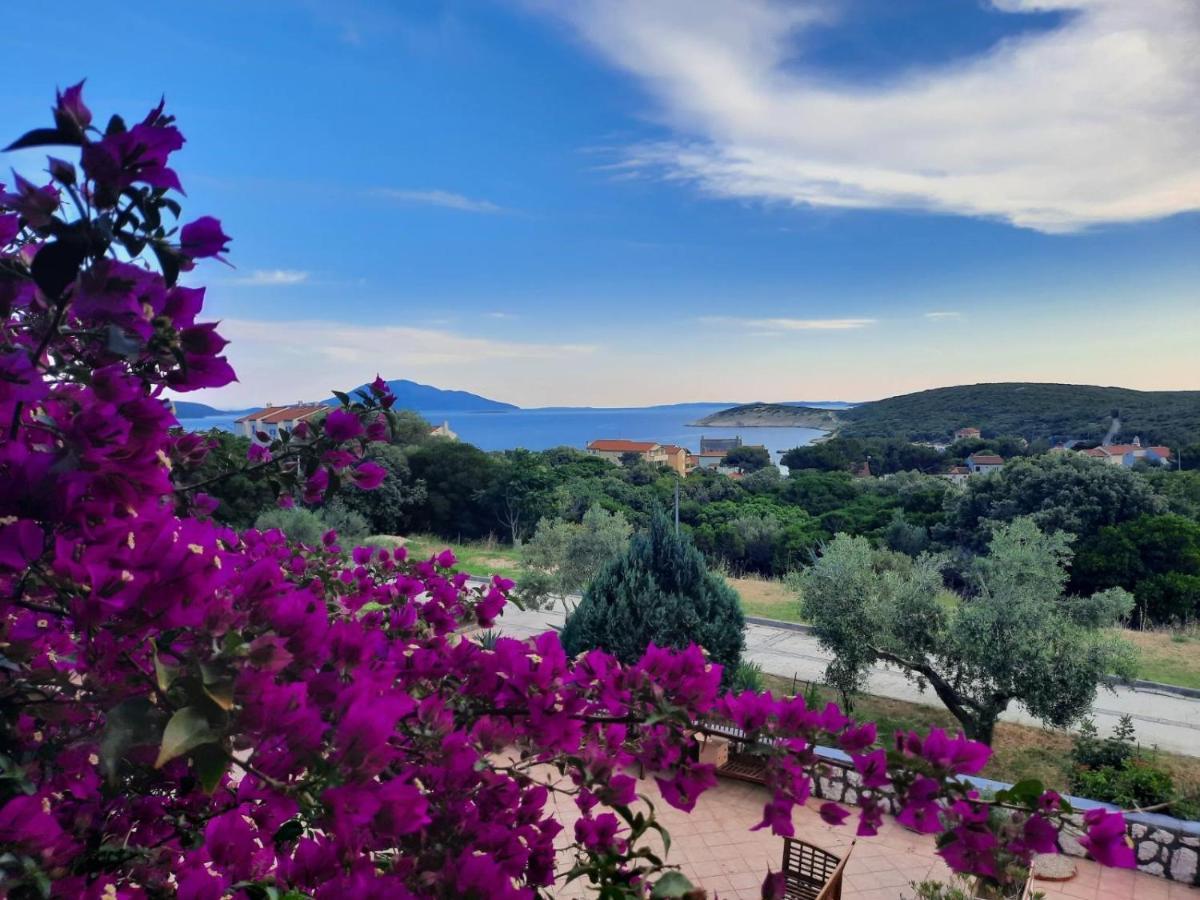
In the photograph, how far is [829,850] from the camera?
406 centimetres

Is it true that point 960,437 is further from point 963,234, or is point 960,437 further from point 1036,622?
point 1036,622

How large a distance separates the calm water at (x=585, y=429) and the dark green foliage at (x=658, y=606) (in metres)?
3.23

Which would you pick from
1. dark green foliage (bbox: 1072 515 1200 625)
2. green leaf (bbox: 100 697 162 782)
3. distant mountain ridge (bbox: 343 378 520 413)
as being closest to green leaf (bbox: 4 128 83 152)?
green leaf (bbox: 100 697 162 782)

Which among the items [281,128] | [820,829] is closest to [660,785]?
[820,829]

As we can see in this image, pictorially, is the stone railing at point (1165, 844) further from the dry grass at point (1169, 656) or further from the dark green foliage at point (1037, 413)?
the dark green foliage at point (1037, 413)

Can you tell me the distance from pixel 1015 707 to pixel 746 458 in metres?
31.2

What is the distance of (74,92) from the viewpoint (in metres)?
0.54

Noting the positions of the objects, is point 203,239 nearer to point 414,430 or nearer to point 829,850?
point 829,850

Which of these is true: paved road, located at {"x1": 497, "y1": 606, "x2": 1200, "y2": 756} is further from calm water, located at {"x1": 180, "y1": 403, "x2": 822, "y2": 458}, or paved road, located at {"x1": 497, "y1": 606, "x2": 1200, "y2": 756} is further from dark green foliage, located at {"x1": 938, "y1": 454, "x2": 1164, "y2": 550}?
dark green foliage, located at {"x1": 938, "y1": 454, "x2": 1164, "y2": 550}

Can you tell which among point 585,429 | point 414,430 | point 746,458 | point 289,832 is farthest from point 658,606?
point 585,429

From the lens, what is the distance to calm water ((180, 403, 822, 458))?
48.7 m

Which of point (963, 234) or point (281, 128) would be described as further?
point (963, 234)

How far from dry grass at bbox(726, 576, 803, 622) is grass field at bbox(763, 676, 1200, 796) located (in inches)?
85.8

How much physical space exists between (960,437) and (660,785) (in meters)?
39.0
